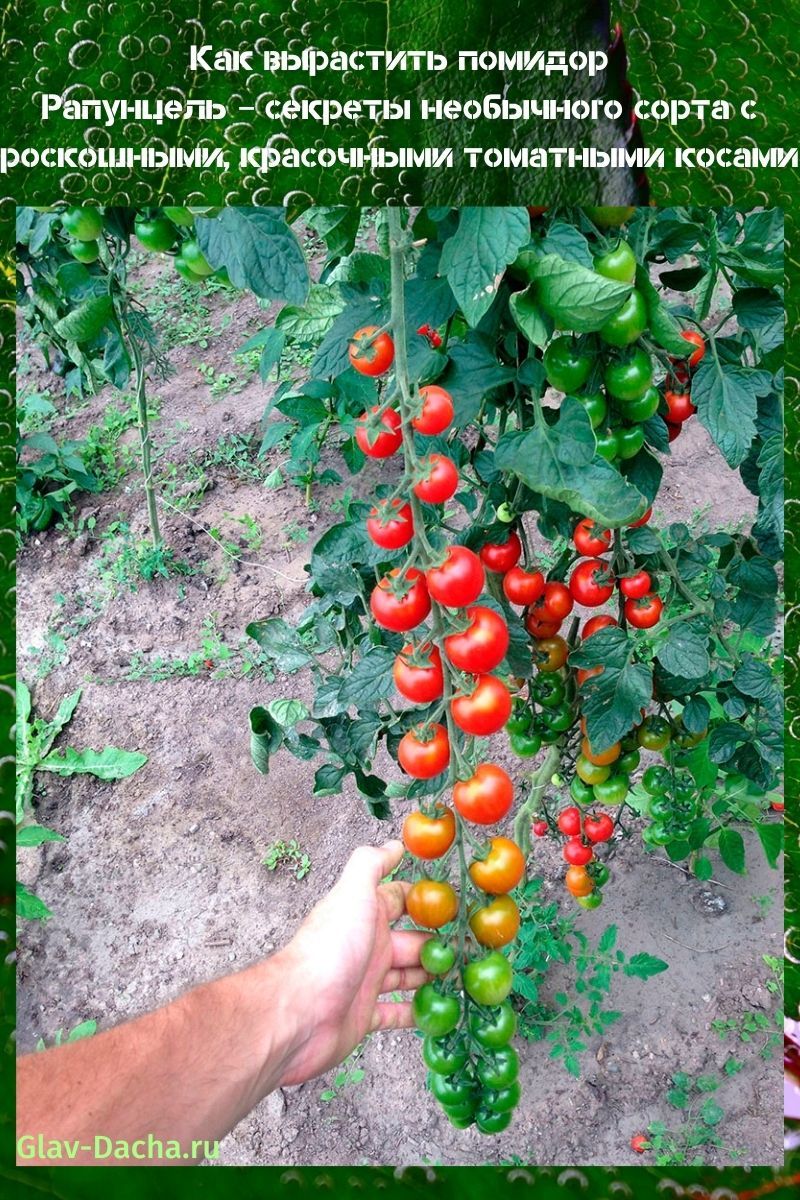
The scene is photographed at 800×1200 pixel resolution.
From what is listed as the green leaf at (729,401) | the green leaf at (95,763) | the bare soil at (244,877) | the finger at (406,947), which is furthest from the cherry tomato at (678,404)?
the green leaf at (95,763)

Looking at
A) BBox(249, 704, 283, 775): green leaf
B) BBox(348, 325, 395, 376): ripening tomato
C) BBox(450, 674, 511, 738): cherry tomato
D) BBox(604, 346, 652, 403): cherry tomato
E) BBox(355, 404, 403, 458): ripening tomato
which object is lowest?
BBox(249, 704, 283, 775): green leaf

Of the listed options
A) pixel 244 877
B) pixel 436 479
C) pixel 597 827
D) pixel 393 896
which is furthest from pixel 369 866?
pixel 244 877

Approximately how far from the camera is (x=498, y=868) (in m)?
0.77

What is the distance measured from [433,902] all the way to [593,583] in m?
0.39

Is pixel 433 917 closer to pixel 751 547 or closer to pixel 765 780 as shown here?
pixel 765 780

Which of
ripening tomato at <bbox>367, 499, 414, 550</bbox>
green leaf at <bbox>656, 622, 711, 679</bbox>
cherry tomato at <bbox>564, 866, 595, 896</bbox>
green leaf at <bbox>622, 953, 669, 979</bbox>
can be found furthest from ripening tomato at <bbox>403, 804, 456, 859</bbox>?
green leaf at <bbox>622, 953, 669, 979</bbox>

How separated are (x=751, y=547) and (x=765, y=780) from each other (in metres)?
0.29

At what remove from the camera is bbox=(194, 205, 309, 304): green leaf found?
25.9 inches

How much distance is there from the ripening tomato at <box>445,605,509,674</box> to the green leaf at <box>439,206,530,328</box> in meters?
0.24

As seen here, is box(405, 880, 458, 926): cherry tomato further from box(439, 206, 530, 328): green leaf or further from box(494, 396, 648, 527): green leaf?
box(439, 206, 530, 328): green leaf

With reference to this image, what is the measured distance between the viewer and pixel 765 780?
3.51 ft

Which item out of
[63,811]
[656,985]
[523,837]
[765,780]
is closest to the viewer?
[765,780]

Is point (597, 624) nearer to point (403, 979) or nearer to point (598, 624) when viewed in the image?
point (598, 624)

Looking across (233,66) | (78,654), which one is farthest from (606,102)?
(78,654)
